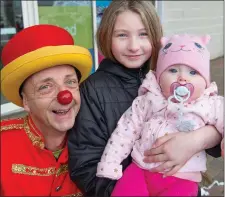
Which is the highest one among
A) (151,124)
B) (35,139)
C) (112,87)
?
(112,87)

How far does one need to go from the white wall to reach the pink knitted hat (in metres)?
6.21

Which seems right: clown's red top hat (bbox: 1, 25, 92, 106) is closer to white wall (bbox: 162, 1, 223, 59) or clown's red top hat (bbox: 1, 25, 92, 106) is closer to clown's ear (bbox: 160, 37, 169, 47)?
clown's ear (bbox: 160, 37, 169, 47)

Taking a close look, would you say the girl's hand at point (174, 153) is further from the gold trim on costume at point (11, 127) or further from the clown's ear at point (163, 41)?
the gold trim on costume at point (11, 127)

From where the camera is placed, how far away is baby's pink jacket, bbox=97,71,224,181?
1521 mm

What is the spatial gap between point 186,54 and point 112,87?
16.1 inches

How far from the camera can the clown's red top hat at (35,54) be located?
151 centimetres

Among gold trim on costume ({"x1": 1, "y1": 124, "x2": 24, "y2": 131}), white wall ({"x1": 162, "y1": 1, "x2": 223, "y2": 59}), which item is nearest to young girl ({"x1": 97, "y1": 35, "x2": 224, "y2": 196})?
gold trim on costume ({"x1": 1, "y1": 124, "x2": 24, "y2": 131})

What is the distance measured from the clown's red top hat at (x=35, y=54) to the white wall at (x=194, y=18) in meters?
6.38

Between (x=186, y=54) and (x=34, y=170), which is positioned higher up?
(x=186, y=54)

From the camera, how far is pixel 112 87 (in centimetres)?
171

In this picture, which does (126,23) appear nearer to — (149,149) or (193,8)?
(149,149)

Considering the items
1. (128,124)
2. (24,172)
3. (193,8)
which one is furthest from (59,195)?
(193,8)

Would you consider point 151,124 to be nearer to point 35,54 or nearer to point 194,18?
point 35,54

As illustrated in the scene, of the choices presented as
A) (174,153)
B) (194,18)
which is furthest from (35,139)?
(194,18)
